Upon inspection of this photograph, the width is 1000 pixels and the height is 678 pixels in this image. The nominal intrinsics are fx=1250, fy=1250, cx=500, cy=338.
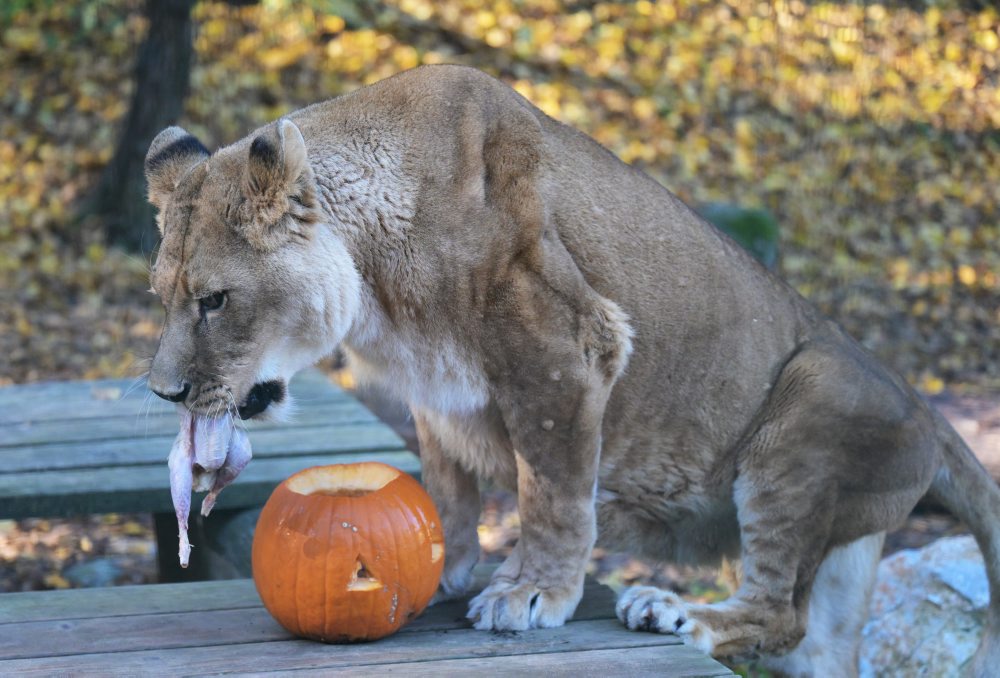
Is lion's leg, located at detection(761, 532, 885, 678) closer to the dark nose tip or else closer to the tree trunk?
the dark nose tip

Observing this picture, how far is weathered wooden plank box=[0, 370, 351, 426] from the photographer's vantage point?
4.96 metres

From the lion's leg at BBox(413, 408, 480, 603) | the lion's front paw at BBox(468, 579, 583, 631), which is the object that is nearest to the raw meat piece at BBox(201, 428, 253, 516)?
the lion's leg at BBox(413, 408, 480, 603)

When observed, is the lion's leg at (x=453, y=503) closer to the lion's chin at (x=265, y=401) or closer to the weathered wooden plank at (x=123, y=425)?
the lion's chin at (x=265, y=401)

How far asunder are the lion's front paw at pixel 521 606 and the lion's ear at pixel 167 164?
4.41 feet

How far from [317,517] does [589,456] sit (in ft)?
2.47

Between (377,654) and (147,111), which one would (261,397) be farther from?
(147,111)

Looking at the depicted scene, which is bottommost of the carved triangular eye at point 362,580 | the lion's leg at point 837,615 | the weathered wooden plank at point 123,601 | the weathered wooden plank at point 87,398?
the lion's leg at point 837,615

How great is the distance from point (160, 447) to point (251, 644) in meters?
1.67

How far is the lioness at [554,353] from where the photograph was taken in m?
3.03

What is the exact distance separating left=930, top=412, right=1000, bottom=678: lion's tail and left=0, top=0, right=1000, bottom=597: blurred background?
4.23 metres

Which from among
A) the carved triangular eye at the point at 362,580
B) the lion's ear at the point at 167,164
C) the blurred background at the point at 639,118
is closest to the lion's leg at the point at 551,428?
the carved triangular eye at the point at 362,580

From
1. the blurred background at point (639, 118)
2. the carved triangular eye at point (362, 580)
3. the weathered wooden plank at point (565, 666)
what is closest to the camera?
the weathered wooden plank at point (565, 666)

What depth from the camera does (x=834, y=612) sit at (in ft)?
12.2

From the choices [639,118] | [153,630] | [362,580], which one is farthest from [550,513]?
[639,118]
